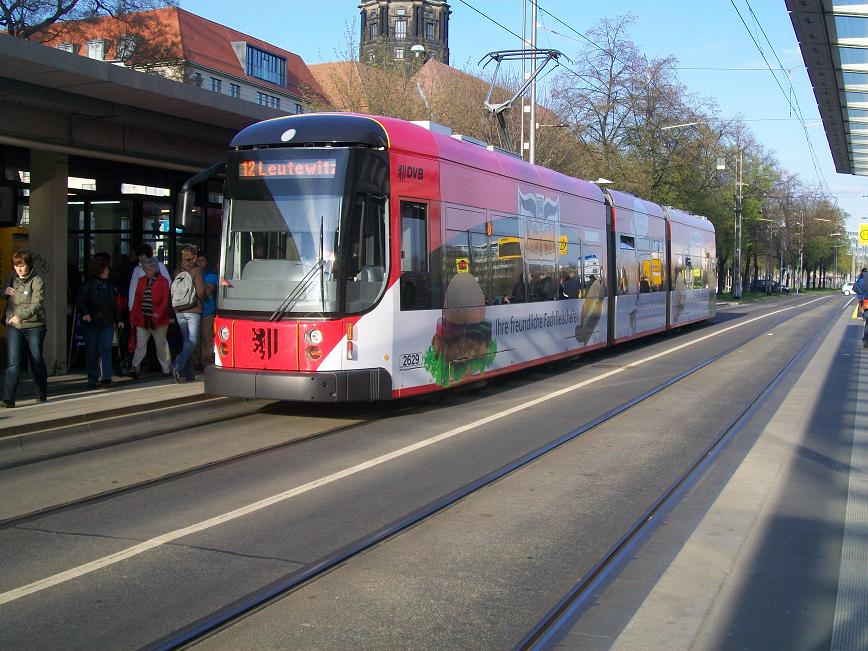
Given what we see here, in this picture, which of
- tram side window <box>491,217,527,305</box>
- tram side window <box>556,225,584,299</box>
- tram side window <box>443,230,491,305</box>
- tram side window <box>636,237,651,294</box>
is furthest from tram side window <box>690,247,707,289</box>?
tram side window <box>443,230,491,305</box>

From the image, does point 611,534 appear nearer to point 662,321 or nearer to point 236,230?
point 236,230

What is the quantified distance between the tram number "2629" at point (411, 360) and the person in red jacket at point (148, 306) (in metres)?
4.74

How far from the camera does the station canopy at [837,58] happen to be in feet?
40.1

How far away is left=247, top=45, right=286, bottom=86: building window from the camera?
77625mm

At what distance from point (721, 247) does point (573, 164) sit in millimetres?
36406

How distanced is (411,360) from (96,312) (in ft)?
15.4

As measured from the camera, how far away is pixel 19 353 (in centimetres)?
1105

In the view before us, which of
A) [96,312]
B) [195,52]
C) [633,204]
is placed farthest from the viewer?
[195,52]

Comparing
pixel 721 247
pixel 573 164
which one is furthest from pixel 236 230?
pixel 721 247

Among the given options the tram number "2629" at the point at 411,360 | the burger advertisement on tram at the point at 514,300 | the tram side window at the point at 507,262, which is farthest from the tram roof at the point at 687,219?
the tram number "2629" at the point at 411,360

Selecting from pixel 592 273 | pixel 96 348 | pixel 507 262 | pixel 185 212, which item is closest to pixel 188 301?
pixel 96 348

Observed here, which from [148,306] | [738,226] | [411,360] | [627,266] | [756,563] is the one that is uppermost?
[738,226]

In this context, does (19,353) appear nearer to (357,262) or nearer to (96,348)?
(96,348)

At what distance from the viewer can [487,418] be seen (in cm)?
1125
